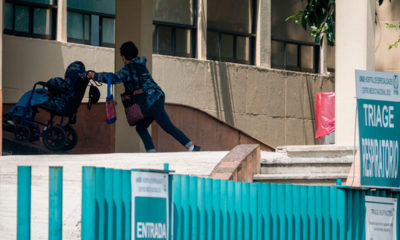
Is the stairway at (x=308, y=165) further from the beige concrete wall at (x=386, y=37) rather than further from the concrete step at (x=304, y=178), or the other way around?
the beige concrete wall at (x=386, y=37)

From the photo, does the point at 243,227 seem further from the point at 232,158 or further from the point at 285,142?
the point at 285,142

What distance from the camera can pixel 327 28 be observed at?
23.8m

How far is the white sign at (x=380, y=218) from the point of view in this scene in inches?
412

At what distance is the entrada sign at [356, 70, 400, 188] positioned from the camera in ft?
32.2

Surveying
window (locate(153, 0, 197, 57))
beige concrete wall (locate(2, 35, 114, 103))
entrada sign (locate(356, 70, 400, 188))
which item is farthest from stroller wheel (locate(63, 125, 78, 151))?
entrada sign (locate(356, 70, 400, 188))

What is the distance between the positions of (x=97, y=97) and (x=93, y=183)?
1423 cm

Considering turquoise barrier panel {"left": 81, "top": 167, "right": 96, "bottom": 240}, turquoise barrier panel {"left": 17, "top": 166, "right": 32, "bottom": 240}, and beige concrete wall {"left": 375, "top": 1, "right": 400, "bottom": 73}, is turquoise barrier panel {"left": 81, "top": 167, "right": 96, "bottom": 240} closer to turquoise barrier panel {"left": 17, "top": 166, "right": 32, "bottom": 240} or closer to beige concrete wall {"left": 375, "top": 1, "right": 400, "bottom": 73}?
turquoise barrier panel {"left": 17, "top": 166, "right": 32, "bottom": 240}

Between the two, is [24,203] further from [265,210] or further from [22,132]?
[22,132]

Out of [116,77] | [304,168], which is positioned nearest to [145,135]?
[116,77]

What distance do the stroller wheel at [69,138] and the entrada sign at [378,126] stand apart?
11.6 metres

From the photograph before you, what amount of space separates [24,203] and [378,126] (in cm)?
371

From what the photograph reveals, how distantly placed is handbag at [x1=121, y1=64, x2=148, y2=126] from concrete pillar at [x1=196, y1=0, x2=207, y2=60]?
23.3 ft

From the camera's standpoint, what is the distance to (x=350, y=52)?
16.5 m

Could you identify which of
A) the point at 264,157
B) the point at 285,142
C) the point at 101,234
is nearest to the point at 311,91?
the point at 285,142
